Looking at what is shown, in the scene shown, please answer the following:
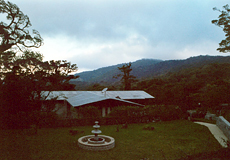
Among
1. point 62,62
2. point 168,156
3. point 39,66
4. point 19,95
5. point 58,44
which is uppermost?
point 62,62

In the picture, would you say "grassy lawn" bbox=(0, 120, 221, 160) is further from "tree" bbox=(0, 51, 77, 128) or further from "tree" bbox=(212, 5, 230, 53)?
"tree" bbox=(212, 5, 230, 53)

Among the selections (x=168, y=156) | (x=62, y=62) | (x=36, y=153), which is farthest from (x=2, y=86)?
(x=62, y=62)

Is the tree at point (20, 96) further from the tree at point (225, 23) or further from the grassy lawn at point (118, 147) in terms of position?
the tree at point (225, 23)

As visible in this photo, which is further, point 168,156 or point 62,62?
point 62,62

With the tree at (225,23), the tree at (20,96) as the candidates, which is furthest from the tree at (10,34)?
the tree at (225,23)

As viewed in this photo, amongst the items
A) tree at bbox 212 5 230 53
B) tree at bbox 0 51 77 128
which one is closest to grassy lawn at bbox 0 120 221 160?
tree at bbox 0 51 77 128

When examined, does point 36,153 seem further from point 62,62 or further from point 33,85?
point 62,62

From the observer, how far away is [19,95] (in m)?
12.4

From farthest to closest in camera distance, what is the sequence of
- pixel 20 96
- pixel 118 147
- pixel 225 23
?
pixel 225 23 → pixel 20 96 → pixel 118 147

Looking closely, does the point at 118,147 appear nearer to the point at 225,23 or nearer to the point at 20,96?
the point at 20,96

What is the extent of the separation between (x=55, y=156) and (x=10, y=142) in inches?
151

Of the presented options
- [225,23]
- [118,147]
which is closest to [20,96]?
[118,147]

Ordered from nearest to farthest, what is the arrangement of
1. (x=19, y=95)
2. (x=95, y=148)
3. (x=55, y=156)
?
(x=55, y=156) < (x=95, y=148) < (x=19, y=95)

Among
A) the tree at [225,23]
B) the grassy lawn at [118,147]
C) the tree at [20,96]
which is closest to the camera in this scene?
the grassy lawn at [118,147]
